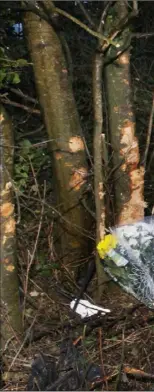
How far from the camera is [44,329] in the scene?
3.67 metres

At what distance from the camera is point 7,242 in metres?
3.41

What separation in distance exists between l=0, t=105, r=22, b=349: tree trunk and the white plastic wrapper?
464 mm

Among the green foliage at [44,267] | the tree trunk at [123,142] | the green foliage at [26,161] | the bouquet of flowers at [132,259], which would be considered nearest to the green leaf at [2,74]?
the green foliage at [26,161]

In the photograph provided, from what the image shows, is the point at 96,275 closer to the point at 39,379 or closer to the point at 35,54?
the point at 39,379

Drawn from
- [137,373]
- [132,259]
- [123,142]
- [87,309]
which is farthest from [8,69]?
[137,373]

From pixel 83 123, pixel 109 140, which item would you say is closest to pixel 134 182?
pixel 109 140

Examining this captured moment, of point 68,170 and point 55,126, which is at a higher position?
point 55,126

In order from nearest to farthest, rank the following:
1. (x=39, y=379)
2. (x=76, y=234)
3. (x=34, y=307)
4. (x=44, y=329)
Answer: (x=39, y=379)
(x=44, y=329)
(x=34, y=307)
(x=76, y=234)

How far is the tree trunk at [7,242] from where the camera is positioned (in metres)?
3.39

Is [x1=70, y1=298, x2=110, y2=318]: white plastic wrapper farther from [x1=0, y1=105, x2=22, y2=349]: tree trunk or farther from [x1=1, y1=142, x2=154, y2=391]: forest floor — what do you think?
[x1=0, y1=105, x2=22, y2=349]: tree trunk

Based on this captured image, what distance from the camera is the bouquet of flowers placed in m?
3.74

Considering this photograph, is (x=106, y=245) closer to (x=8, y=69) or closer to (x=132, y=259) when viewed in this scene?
(x=132, y=259)

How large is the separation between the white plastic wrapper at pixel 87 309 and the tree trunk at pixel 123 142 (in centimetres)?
65

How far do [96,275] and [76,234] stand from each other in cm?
35
